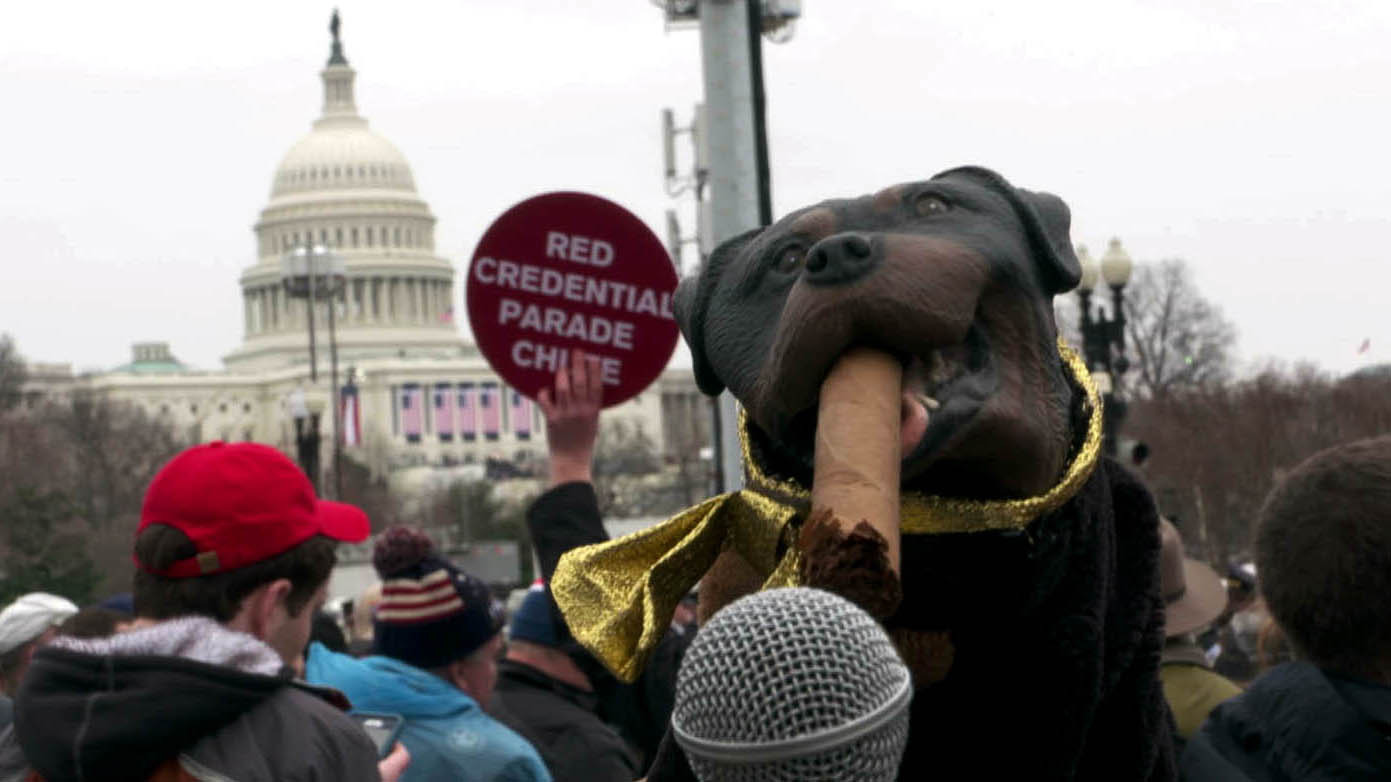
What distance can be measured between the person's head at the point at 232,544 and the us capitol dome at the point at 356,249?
12572 cm

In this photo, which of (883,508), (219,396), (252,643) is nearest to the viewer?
(883,508)

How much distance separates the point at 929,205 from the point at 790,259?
117 millimetres

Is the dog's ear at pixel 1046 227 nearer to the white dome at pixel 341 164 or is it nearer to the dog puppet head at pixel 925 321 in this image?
the dog puppet head at pixel 925 321

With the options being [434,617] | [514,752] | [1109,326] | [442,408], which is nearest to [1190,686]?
[514,752]

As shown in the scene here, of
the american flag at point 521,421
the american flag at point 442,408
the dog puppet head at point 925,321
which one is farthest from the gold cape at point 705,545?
the american flag at point 521,421

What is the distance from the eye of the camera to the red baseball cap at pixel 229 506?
3869mm

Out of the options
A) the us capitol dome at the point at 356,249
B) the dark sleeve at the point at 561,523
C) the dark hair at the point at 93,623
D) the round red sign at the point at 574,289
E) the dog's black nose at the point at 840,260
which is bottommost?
the dark hair at the point at 93,623

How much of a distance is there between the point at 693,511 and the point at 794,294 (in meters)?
0.31

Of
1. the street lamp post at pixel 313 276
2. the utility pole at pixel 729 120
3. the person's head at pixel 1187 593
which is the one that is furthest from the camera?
the street lamp post at pixel 313 276

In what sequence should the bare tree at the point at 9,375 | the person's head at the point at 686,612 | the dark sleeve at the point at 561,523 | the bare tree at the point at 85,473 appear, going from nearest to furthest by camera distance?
the dark sleeve at the point at 561,523 < the person's head at the point at 686,612 < the bare tree at the point at 85,473 < the bare tree at the point at 9,375

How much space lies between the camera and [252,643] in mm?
3695

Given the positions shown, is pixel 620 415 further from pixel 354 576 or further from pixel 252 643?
pixel 252 643

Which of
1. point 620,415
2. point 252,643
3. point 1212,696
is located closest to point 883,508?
point 252,643

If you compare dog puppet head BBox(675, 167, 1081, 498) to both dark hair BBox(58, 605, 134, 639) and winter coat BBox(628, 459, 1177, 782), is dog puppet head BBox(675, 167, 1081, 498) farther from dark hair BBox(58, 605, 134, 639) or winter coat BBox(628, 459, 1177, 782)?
dark hair BBox(58, 605, 134, 639)
